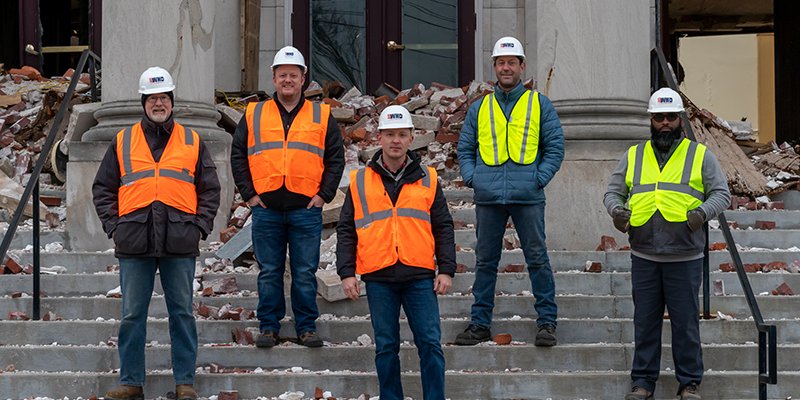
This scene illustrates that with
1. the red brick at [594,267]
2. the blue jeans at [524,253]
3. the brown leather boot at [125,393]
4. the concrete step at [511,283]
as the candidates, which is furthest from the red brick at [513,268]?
the brown leather boot at [125,393]

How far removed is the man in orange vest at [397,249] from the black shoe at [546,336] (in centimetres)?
122

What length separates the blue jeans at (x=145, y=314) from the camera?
484cm

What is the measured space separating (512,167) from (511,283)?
1281 millimetres

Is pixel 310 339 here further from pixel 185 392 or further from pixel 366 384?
pixel 185 392

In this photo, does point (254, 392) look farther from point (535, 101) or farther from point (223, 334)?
point (535, 101)

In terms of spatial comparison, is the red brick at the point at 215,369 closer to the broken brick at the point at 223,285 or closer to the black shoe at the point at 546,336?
the broken brick at the point at 223,285

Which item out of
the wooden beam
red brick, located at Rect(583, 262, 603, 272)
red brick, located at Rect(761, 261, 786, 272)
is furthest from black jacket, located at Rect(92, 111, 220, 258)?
the wooden beam

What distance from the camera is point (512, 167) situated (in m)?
5.62

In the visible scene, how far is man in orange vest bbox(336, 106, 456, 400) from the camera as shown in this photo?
14.6ft

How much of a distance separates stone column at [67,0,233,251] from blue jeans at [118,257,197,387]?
9.50 ft

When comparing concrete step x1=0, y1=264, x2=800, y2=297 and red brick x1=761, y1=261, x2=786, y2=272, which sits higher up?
red brick x1=761, y1=261, x2=786, y2=272

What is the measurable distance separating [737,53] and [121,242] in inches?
1079

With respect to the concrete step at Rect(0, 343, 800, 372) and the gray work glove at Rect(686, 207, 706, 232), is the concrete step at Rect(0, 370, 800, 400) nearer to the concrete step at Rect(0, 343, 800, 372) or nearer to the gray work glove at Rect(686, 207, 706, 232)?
the concrete step at Rect(0, 343, 800, 372)

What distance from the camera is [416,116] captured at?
10.2 m
